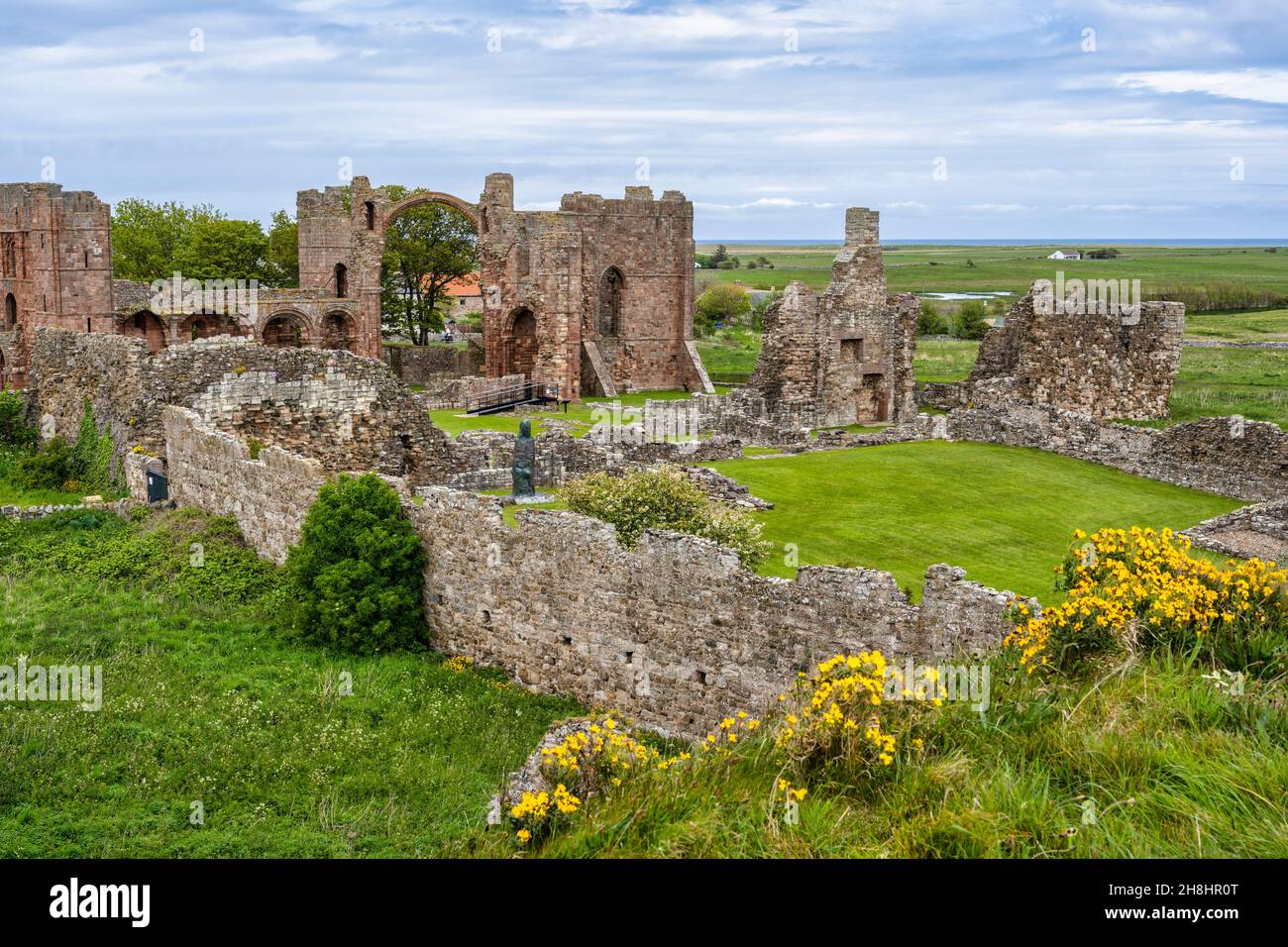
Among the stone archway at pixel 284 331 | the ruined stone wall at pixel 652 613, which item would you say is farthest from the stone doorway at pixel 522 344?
the ruined stone wall at pixel 652 613

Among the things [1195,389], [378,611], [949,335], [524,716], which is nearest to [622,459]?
[378,611]

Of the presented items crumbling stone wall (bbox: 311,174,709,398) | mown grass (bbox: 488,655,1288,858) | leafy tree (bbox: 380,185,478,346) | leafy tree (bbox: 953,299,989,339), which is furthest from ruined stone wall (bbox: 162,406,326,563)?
leafy tree (bbox: 953,299,989,339)

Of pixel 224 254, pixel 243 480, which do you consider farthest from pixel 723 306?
pixel 243 480

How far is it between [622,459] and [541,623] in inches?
334

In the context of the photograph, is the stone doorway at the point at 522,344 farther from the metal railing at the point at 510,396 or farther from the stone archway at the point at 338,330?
the stone archway at the point at 338,330

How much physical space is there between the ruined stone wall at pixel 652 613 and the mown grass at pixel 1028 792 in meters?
3.26

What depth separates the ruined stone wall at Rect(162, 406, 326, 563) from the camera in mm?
18531

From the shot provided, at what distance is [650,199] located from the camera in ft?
185

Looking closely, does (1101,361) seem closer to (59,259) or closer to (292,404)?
(292,404)

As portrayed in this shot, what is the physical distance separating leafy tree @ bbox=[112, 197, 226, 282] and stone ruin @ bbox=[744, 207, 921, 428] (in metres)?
44.1

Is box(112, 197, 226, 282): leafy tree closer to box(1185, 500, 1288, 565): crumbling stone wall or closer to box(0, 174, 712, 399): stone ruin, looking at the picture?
box(0, 174, 712, 399): stone ruin

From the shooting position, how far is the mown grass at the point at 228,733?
36.8 ft

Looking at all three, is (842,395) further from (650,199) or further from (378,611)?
(378,611)

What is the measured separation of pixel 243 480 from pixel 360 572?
4.57 metres
